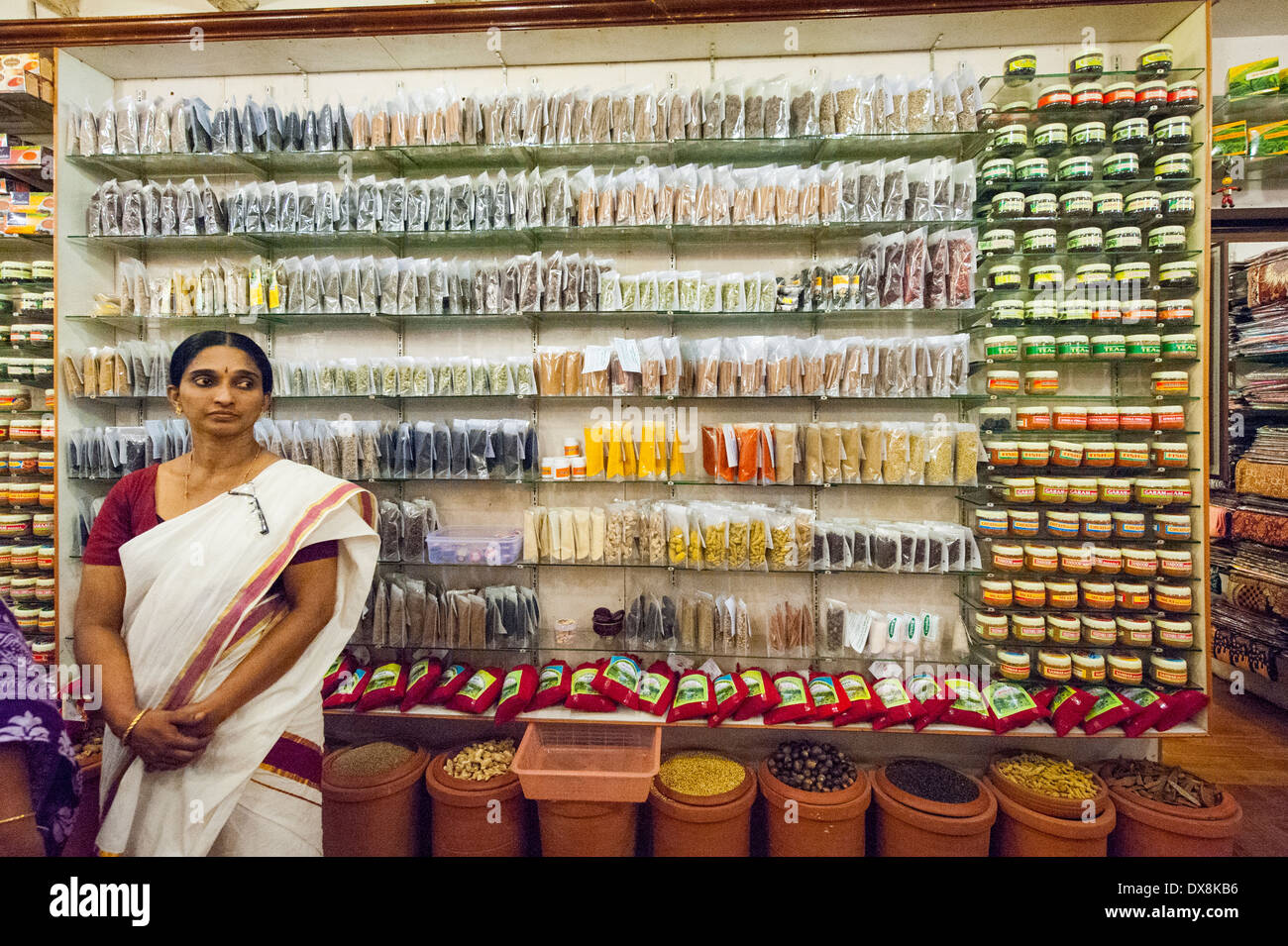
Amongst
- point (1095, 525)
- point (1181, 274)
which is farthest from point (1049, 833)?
point (1181, 274)

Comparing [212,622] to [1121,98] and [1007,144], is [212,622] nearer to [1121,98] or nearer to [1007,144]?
[1007,144]

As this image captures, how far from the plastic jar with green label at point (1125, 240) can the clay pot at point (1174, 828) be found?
6.93 ft

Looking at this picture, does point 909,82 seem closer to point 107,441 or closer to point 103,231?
point 103,231

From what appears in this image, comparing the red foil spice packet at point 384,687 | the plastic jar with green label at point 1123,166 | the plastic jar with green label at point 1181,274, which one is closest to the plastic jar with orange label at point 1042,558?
the plastic jar with green label at point 1181,274

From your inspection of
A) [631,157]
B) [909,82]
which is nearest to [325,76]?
[631,157]

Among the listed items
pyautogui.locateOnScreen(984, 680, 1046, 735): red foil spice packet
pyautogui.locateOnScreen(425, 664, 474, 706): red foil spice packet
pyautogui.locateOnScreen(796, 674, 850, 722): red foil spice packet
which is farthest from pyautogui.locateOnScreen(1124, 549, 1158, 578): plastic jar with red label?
pyautogui.locateOnScreen(425, 664, 474, 706): red foil spice packet

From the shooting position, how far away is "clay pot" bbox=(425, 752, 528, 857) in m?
2.12

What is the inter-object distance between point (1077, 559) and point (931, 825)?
4.06 ft

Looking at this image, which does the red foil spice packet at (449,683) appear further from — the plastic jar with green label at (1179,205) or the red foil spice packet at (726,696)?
the plastic jar with green label at (1179,205)

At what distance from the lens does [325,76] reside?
273cm

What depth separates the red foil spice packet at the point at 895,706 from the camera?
2.23m

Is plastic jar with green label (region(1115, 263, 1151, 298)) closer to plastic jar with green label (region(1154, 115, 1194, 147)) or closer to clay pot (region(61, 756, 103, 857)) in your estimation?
plastic jar with green label (region(1154, 115, 1194, 147))

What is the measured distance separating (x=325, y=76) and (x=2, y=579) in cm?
288

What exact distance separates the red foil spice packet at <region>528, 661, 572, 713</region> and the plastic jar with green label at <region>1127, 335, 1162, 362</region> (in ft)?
9.02
